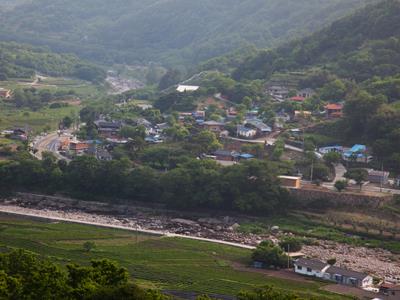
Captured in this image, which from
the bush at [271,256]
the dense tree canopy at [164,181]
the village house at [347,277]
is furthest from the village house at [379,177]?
the village house at [347,277]

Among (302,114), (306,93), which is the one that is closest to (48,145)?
(302,114)

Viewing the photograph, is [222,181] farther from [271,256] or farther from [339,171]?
[271,256]

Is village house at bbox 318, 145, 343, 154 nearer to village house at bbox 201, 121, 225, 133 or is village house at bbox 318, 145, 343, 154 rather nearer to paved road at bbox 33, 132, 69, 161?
village house at bbox 201, 121, 225, 133

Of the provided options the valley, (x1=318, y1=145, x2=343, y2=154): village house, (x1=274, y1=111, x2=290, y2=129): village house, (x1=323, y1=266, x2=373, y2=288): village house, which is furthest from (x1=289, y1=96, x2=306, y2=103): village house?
(x1=323, y1=266, x2=373, y2=288): village house

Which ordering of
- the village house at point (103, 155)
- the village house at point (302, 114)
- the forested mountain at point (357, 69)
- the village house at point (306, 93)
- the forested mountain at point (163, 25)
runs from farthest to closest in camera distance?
the forested mountain at point (163, 25) → the village house at point (306, 93) → the village house at point (302, 114) → the village house at point (103, 155) → the forested mountain at point (357, 69)

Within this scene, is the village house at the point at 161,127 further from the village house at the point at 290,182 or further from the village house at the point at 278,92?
the village house at the point at 290,182

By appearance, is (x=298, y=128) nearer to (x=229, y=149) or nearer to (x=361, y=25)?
(x=229, y=149)

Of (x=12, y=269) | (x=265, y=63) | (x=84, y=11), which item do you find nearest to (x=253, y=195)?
(x=12, y=269)
